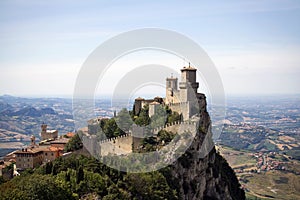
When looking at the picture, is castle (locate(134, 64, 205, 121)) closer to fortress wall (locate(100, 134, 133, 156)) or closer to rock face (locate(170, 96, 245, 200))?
rock face (locate(170, 96, 245, 200))

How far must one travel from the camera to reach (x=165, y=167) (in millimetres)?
36219

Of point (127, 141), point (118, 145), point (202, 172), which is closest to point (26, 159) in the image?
point (118, 145)

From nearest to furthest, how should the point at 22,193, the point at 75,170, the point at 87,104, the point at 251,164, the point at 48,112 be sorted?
the point at 22,193
the point at 75,170
the point at 87,104
the point at 251,164
the point at 48,112

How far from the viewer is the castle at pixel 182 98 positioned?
42062 millimetres

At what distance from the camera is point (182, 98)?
43281 millimetres

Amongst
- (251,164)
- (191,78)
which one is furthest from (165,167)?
(251,164)

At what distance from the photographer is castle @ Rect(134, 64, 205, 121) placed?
42.1 m

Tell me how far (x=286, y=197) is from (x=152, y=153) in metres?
59.6

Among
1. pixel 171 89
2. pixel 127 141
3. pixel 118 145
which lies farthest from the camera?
pixel 171 89

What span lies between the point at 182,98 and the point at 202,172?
26.6ft

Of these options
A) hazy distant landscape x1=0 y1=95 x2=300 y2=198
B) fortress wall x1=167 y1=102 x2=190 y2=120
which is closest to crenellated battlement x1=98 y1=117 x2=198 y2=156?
fortress wall x1=167 y1=102 x2=190 y2=120

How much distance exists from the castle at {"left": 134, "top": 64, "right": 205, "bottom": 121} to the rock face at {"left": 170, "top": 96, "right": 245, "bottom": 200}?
163 cm

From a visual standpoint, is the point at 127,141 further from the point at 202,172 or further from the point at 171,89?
the point at 171,89

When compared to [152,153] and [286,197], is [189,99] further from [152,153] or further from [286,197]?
[286,197]
